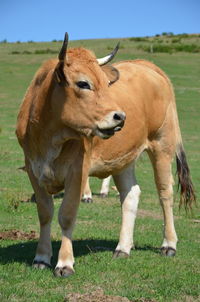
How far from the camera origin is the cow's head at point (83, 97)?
690 centimetres

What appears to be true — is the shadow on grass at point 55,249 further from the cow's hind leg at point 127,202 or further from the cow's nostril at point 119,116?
the cow's nostril at point 119,116

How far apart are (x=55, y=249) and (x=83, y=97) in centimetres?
244

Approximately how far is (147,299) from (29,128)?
253 centimetres

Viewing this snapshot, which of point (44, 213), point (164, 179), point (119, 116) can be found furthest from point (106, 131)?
point (164, 179)

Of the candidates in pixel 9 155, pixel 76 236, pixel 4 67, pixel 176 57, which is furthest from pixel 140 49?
pixel 76 236

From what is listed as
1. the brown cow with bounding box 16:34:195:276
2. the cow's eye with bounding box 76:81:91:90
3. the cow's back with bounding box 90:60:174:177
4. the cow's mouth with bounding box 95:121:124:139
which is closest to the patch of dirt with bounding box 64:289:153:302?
the brown cow with bounding box 16:34:195:276

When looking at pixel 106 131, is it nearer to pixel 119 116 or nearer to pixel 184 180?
pixel 119 116

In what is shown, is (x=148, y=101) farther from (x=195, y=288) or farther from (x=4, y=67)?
(x=4, y=67)

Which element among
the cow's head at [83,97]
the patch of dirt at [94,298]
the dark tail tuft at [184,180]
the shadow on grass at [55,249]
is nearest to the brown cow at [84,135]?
the cow's head at [83,97]

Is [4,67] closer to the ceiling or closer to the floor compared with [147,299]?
closer to the ceiling

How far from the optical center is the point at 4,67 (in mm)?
50438

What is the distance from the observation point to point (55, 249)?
28.0 feet

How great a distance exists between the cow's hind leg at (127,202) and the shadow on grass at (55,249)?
271mm

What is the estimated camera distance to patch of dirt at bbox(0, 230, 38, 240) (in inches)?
360
